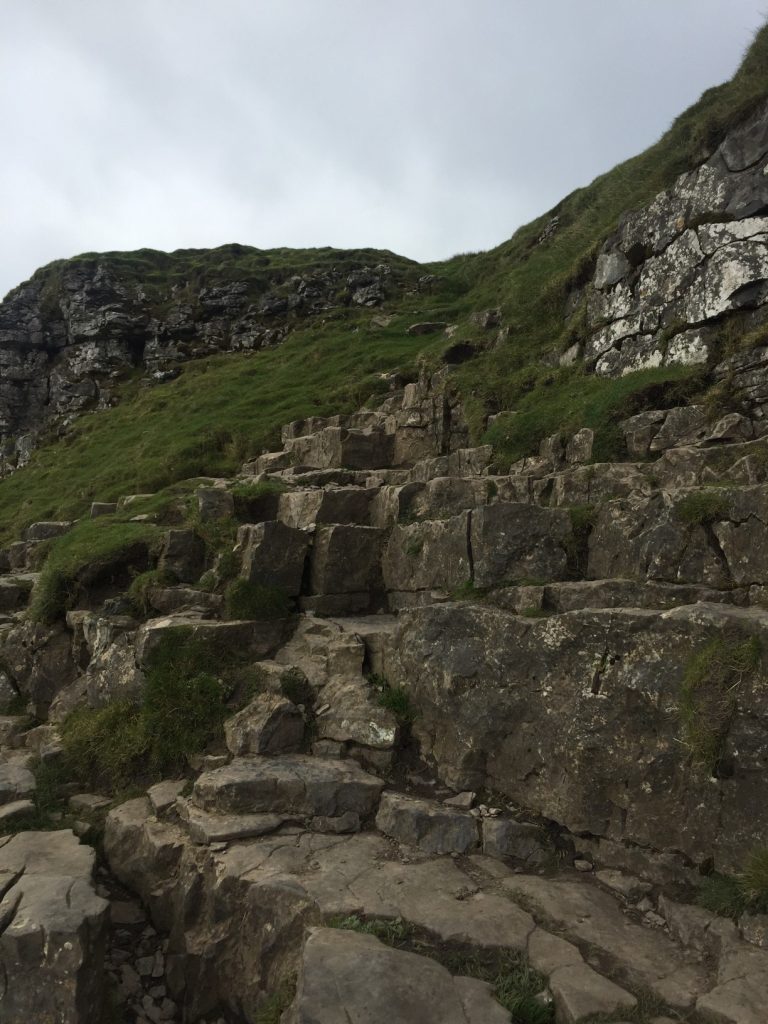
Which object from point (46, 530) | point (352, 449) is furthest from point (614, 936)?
point (46, 530)

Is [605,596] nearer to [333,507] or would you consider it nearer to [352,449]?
Result: [333,507]

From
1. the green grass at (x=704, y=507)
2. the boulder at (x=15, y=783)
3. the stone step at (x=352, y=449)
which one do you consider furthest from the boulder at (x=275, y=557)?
the stone step at (x=352, y=449)

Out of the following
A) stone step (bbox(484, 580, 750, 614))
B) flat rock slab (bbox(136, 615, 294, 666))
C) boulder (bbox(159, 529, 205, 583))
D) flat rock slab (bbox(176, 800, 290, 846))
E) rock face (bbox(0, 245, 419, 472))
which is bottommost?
flat rock slab (bbox(176, 800, 290, 846))

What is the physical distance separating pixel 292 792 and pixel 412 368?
24941mm

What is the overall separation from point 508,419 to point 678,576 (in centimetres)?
1108

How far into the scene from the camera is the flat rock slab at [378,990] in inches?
238

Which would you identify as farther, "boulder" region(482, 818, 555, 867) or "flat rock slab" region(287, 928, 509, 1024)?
"boulder" region(482, 818, 555, 867)

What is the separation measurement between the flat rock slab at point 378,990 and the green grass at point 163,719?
17.9 feet

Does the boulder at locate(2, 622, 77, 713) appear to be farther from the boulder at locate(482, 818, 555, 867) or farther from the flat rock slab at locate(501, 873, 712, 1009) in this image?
the flat rock slab at locate(501, 873, 712, 1009)

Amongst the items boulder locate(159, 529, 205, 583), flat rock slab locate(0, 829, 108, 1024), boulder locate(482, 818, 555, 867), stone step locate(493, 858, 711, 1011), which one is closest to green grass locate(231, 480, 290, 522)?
boulder locate(159, 529, 205, 583)

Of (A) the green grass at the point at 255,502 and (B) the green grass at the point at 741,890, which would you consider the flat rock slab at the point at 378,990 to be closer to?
(B) the green grass at the point at 741,890

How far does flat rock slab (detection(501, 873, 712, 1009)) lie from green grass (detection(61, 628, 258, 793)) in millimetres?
5992

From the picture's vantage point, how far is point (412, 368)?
31906mm

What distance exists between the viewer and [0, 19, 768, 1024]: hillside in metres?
7.13
